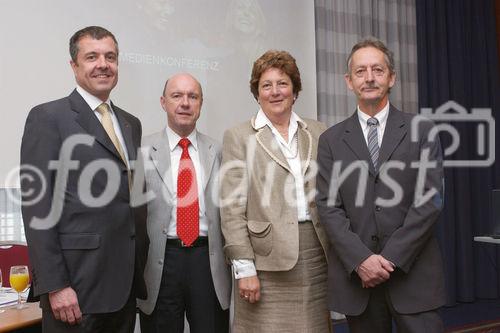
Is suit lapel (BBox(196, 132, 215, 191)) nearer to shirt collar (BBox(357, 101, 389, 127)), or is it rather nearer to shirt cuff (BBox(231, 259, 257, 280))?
shirt cuff (BBox(231, 259, 257, 280))

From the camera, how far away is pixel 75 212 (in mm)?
1759

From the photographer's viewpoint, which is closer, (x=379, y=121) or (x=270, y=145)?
(x=379, y=121)

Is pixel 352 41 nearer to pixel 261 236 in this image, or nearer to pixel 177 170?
pixel 177 170

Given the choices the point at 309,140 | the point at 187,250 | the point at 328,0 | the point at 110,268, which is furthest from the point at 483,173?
the point at 110,268

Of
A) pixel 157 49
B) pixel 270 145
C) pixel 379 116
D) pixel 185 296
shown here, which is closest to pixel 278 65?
pixel 270 145

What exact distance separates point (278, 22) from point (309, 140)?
79.6 inches

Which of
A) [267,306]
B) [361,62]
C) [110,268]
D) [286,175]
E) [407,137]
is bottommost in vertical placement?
[267,306]

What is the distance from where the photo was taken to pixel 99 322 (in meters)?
1.80

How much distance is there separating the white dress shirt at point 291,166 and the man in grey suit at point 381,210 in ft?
0.32

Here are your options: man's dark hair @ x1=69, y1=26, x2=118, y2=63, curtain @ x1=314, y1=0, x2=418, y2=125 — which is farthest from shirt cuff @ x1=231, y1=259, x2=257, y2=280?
curtain @ x1=314, y1=0, x2=418, y2=125

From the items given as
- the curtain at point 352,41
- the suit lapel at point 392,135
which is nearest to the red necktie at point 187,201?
the suit lapel at point 392,135

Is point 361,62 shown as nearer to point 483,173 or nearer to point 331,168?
point 331,168

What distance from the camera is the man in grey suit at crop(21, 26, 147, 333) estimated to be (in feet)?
5.58

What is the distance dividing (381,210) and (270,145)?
53 centimetres
